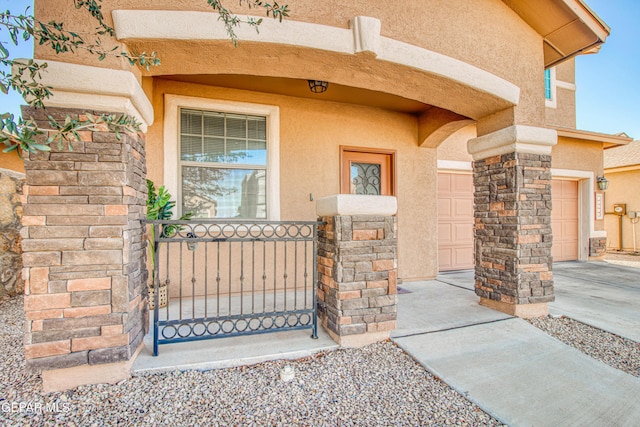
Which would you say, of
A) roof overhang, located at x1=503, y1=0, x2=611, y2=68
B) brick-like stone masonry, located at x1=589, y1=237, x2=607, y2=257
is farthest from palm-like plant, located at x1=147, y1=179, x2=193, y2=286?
brick-like stone masonry, located at x1=589, y1=237, x2=607, y2=257

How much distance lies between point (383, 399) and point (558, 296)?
3684 mm

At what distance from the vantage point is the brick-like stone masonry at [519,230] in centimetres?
336

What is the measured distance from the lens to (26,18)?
148 cm

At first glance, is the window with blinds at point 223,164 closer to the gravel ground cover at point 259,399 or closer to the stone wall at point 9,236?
the gravel ground cover at point 259,399

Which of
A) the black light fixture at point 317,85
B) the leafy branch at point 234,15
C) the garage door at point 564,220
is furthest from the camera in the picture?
the garage door at point 564,220

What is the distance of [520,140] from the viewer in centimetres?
336

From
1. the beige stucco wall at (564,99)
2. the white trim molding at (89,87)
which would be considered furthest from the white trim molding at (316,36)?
the beige stucco wall at (564,99)

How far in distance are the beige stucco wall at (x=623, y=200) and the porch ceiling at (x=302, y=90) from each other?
31.9 feet

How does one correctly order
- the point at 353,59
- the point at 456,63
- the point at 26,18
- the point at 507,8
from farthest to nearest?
the point at 507,8
the point at 456,63
the point at 353,59
the point at 26,18

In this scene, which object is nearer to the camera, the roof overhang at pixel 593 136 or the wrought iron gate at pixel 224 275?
the wrought iron gate at pixel 224 275

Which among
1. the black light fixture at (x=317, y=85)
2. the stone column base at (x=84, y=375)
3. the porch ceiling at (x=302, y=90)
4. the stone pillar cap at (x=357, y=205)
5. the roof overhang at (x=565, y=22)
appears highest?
the roof overhang at (x=565, y=22)

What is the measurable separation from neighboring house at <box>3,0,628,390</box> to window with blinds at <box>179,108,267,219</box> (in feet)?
0.07

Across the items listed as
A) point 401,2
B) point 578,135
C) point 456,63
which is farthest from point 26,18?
point 578,135

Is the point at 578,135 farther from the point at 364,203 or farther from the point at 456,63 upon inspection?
the point at 364,203
